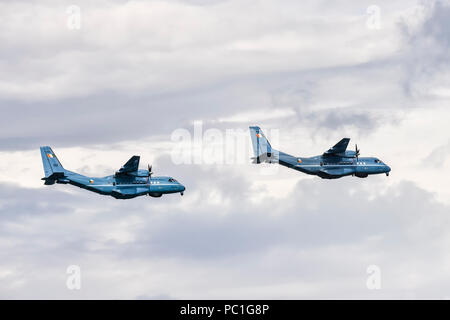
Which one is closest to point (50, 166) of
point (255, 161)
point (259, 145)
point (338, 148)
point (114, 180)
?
point (114, 180)

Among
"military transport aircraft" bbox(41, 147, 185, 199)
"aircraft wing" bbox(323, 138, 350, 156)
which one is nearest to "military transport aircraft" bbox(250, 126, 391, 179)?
"aircraft wing" bbox(323, 138, 350, 156)

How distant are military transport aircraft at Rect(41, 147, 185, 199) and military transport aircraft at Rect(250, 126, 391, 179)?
777 inches

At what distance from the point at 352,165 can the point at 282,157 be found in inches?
498

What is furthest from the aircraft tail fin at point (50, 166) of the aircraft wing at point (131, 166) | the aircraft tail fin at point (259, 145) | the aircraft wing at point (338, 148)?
the aircraft wing at point (338, 148)

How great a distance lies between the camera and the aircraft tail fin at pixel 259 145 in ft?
594

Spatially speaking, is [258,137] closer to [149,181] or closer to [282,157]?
[282,157]

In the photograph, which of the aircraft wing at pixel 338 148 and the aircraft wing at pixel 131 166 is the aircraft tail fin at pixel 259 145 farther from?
the aircraft wing at pixel 131 166

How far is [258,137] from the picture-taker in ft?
603

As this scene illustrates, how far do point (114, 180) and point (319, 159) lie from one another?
34996mm

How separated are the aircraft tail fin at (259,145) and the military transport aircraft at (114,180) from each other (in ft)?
62.0

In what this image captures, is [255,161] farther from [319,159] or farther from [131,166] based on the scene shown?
[131,166]

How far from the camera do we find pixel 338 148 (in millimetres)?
182375
